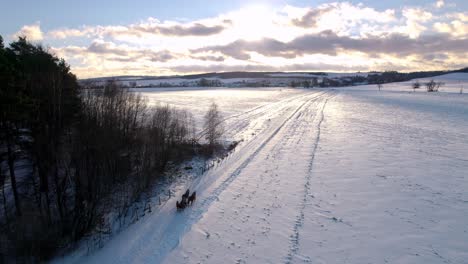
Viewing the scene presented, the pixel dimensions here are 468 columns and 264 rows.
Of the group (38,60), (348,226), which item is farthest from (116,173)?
(348,226)

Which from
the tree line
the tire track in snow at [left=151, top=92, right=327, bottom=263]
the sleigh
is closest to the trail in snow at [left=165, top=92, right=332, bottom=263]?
the tire track in snow at [left=151, top=92, right=327, bottom=263]

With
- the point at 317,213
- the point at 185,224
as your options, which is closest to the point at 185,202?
the point at 185,224

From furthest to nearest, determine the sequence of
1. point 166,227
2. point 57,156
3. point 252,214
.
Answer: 1. point 57,156
2. point 252,214
3. point 166,227

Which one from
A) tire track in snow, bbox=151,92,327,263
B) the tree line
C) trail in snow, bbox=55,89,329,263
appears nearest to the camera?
tire track in snow, bbox=151,92,327,263

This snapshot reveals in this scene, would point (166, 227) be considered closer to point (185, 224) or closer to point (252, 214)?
point (185, 224)

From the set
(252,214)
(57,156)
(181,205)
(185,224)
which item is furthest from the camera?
(57,156)

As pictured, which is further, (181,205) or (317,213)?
(181,205)

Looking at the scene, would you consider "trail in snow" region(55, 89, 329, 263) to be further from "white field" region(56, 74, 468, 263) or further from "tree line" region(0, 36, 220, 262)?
"tree line" region(0, 36, 220, 262)

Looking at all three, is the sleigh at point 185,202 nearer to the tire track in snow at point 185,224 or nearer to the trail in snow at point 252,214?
the tire track in snow at point 185,224

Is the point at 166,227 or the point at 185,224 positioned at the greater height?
the point at 185,224

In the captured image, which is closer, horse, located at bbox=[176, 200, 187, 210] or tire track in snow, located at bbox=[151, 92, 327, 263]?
tire track in snow, located at bbox=[151, 92, 327, 263]
